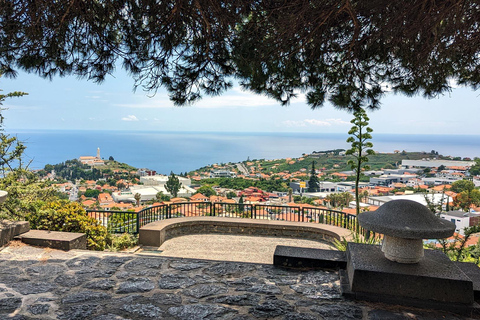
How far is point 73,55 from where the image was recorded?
452cm

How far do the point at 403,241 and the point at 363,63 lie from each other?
299 cm

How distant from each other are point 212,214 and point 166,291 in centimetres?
622

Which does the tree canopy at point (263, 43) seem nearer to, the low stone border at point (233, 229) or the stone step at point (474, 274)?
the stone step at point (474, 274)

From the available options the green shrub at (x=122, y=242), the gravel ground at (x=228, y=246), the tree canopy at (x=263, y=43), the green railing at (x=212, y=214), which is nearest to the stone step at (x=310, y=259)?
the tree canopy at (x=263, y=43)

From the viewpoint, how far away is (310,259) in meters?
3.89

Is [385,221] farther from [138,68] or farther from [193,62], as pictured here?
[138,68]

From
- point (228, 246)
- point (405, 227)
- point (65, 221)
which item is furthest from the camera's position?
point (228, 246)

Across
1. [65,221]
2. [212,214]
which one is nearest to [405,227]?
[65,221]

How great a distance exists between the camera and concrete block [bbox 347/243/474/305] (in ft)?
9.20

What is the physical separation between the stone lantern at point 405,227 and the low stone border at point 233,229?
4519mm

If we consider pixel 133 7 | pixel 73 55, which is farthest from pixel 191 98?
pixel 73 55

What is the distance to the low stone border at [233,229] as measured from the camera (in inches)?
296

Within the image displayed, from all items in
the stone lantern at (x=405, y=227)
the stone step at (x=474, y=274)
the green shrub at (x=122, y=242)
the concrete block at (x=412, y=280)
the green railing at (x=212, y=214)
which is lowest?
the green shrub at (x=122, y=242)

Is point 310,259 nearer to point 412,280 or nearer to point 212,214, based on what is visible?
point 412,280
